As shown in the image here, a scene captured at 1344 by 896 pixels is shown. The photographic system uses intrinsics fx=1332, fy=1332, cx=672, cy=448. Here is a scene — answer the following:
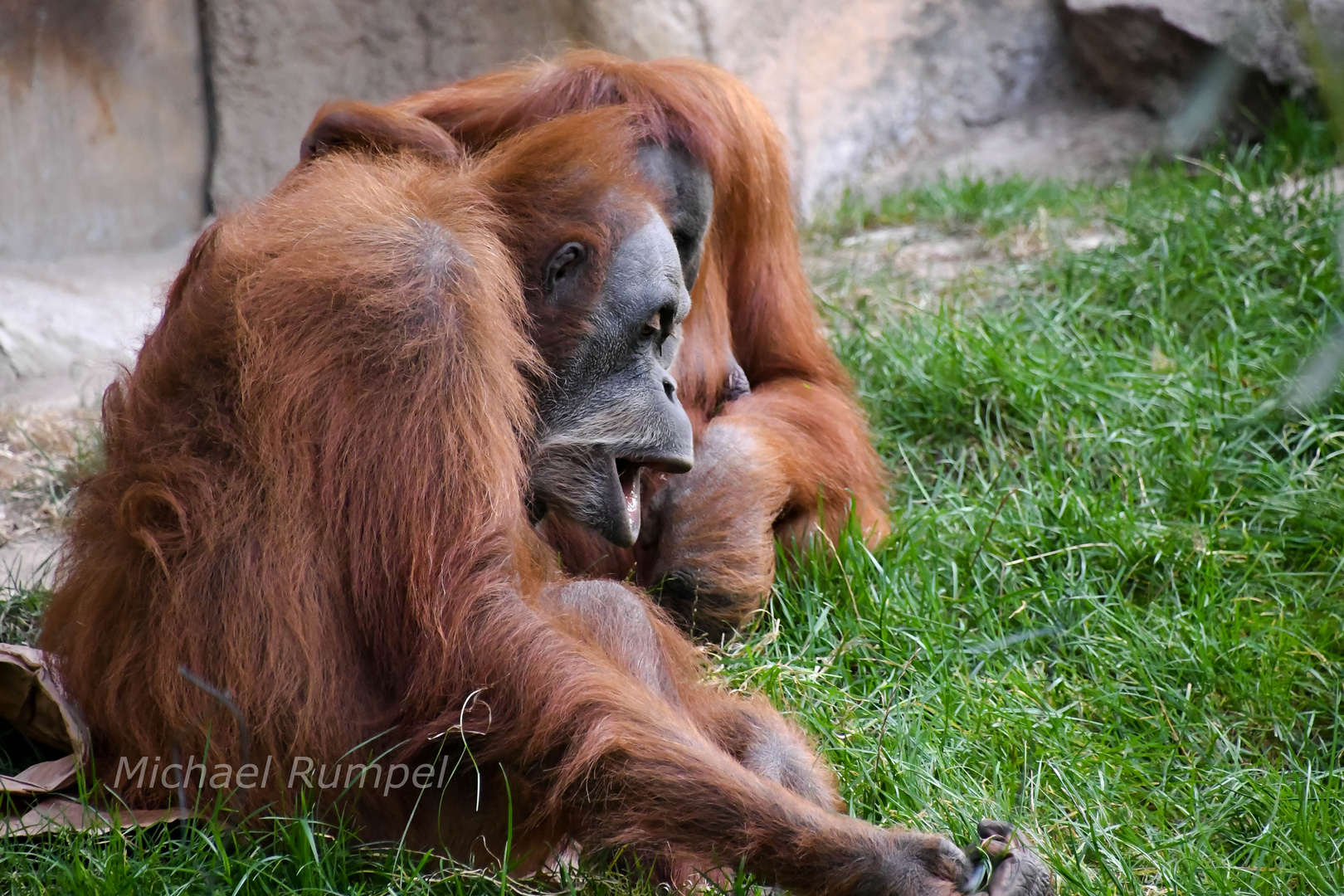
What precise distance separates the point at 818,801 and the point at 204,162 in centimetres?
479

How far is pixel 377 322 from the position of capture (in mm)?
2127

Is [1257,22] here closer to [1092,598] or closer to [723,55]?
[723,55]

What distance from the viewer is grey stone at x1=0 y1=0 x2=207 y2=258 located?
533 centimetres

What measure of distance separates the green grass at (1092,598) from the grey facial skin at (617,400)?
0.56 m

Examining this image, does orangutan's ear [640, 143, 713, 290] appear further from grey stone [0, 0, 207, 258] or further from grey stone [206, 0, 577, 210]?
grey stone [0, 0, 207, 258]

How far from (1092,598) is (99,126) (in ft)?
14.9

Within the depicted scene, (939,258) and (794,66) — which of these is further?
(794,66)

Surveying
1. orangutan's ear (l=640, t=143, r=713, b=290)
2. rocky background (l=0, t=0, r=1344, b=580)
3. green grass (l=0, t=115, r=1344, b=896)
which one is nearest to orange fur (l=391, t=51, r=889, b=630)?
orangutan's ear (l=640, t=143, r=713, b=290)

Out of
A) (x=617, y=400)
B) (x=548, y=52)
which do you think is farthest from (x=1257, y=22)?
(x=617, y=400)

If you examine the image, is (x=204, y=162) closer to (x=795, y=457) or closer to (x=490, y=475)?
(x=795, y=457)

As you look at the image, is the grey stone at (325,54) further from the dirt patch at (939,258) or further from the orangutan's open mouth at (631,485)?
the orangutan's open mouth at (631,485)

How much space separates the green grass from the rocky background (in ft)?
4.69

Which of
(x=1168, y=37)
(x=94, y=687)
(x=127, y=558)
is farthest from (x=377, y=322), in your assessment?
(x=1168, y=37)

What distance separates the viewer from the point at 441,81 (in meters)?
6.18
